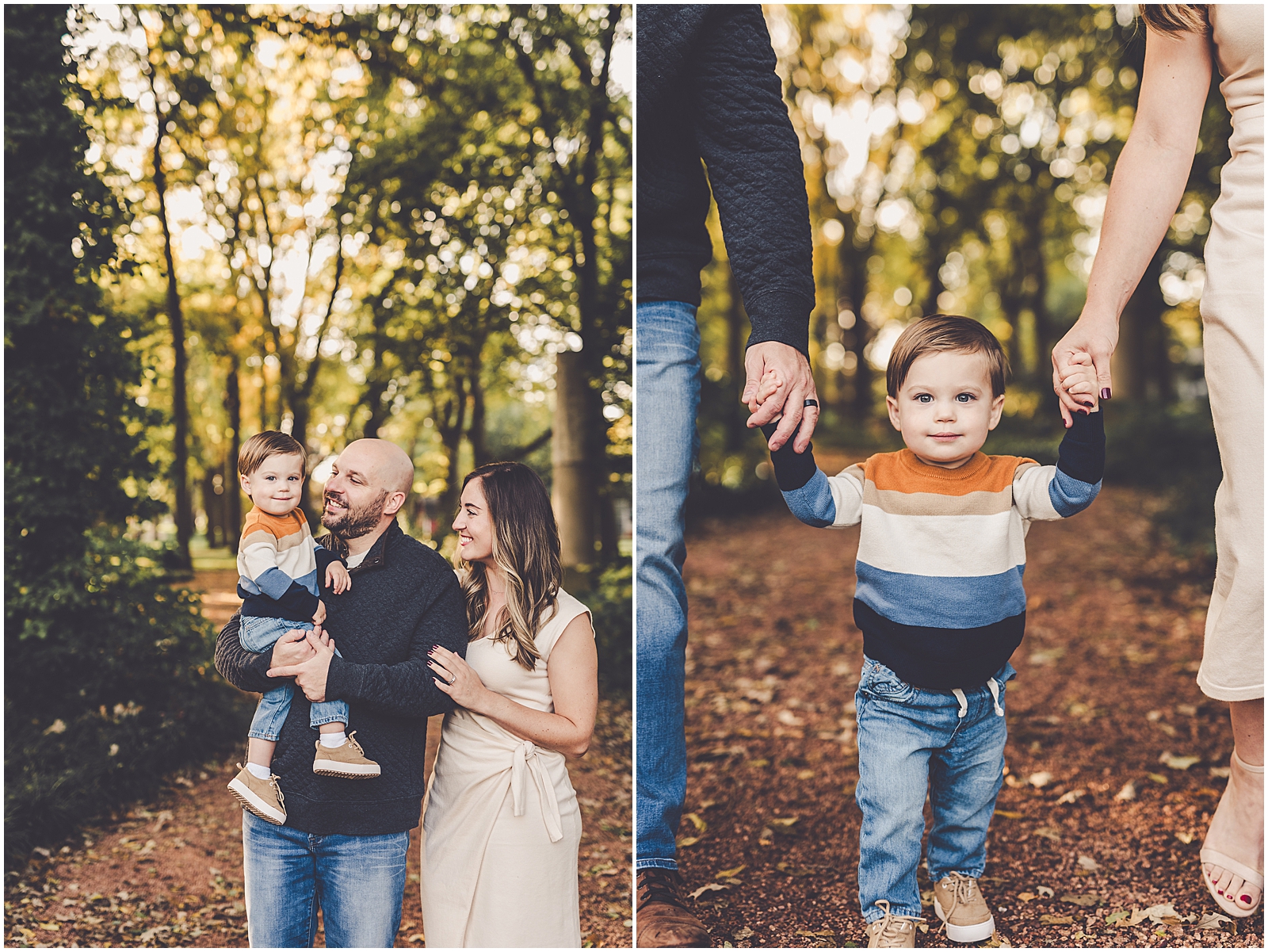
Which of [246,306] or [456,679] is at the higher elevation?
[246,306]

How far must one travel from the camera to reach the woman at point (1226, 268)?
2.27 metres

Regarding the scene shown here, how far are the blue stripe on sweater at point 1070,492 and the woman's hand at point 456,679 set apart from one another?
1.41 meters

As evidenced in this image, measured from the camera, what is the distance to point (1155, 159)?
2.39 m

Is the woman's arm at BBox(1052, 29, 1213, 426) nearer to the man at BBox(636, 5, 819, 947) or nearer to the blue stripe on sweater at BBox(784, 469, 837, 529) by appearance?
the blue stripe on sweater at BBox(784, 469, 837, 529)

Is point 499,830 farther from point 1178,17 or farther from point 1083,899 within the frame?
point 1178,17

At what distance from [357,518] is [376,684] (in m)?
0.41

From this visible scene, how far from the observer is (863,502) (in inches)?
89.2

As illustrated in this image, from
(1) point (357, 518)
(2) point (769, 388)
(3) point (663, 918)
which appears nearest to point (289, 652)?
(1) point (357, 518)

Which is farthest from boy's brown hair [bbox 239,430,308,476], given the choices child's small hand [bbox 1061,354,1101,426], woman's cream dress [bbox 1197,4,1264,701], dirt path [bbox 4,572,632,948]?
woman's cream dress [bbox 1197,4,1264,701]

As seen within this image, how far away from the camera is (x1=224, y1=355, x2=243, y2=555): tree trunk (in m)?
3.36

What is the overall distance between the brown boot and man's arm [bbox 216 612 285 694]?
1.08m

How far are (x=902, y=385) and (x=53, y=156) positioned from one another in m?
3.51

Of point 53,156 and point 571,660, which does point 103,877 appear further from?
point 53,156

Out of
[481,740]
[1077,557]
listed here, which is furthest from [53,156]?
[1077,557]
